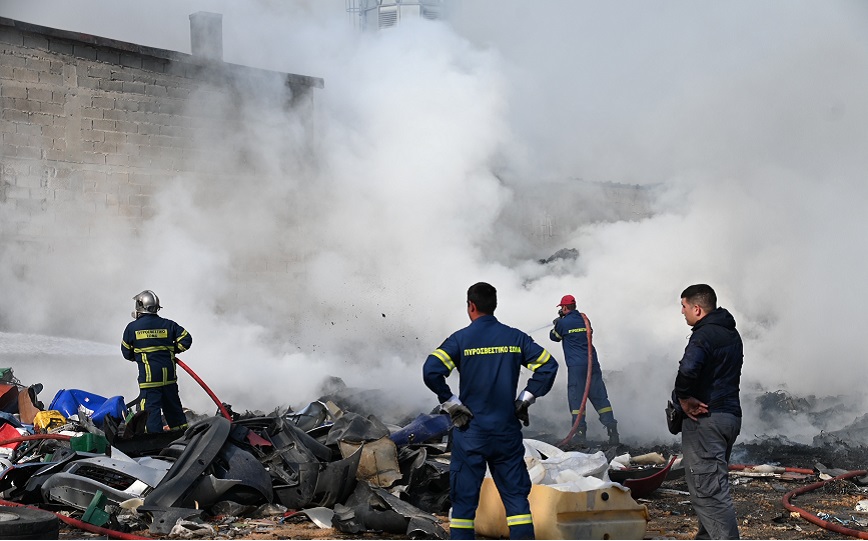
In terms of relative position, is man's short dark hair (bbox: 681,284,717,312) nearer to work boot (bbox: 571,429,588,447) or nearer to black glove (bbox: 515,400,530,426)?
black glove (bbox: 515,400,530,426)

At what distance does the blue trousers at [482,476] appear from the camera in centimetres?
507

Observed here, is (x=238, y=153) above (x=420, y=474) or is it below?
above

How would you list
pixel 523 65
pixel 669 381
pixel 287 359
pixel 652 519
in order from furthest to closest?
pixel 523 65, pixel 669 381, pixel 287 359, pixel 652 519

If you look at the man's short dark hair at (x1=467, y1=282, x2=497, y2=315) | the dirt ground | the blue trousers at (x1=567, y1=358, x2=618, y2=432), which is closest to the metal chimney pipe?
the blue trousers at (x1=567, y1=358, x2=618, y2=432)

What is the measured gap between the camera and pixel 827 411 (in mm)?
12727

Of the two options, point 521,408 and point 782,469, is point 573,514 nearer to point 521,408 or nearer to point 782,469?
point 521,408

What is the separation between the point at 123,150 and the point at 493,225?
6.14 metres

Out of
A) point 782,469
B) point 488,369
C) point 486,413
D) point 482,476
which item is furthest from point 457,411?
point 782,469

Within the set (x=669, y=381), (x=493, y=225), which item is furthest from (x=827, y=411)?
(x=493, y=225)

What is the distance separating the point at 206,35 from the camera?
50.0ft

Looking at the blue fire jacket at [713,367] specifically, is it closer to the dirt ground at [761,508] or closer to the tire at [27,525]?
the dirt ground at [761,508]

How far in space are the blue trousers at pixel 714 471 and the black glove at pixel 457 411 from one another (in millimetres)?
1407

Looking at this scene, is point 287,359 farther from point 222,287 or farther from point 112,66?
point 112,66

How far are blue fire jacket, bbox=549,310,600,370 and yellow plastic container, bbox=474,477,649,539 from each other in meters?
4.47
